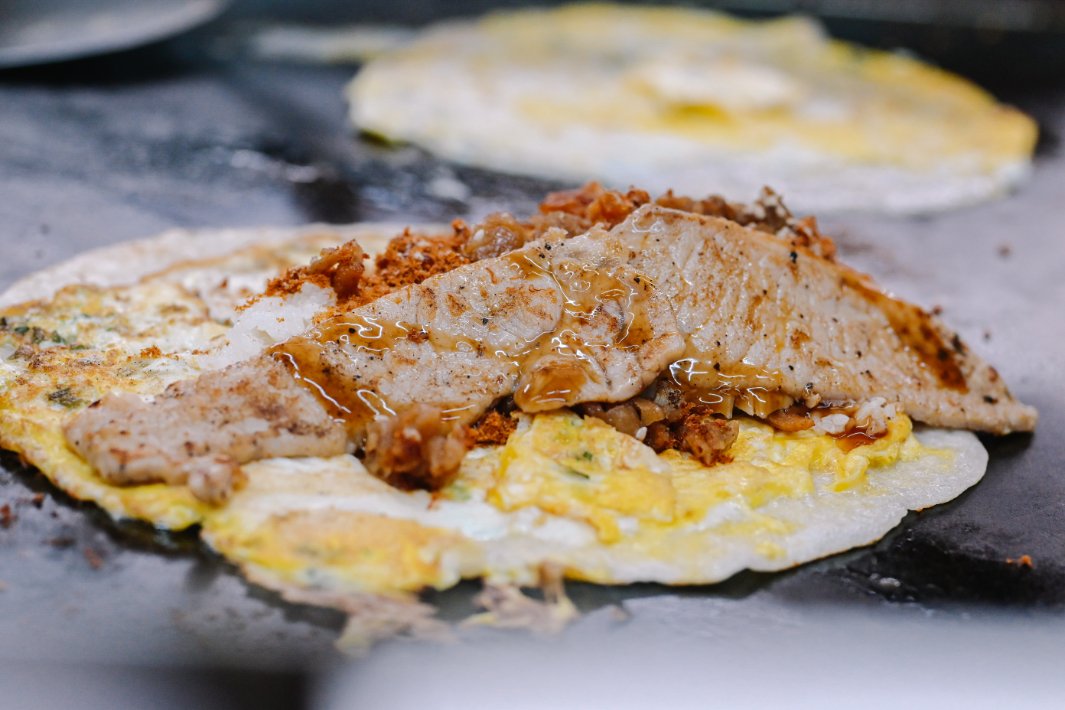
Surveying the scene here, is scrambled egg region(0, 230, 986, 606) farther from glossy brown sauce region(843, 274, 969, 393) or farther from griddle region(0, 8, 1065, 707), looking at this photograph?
glossy brown sauce region(843, 274, 969, 393)

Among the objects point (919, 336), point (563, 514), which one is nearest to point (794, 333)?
point (919, 336)

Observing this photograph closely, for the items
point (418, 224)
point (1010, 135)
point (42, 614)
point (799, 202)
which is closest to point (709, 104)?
point (799, 202)

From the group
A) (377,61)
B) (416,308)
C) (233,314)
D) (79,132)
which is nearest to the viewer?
(416,308)

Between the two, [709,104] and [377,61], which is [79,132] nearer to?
[377,61]

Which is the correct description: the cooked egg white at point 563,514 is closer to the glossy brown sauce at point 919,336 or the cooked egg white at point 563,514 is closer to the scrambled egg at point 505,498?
the scrambled egg at point 505,498

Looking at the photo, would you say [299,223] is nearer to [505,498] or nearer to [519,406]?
[519,406]

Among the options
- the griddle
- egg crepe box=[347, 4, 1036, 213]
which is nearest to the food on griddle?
the griddle

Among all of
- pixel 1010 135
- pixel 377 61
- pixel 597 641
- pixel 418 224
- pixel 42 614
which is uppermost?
pixel 377 61
